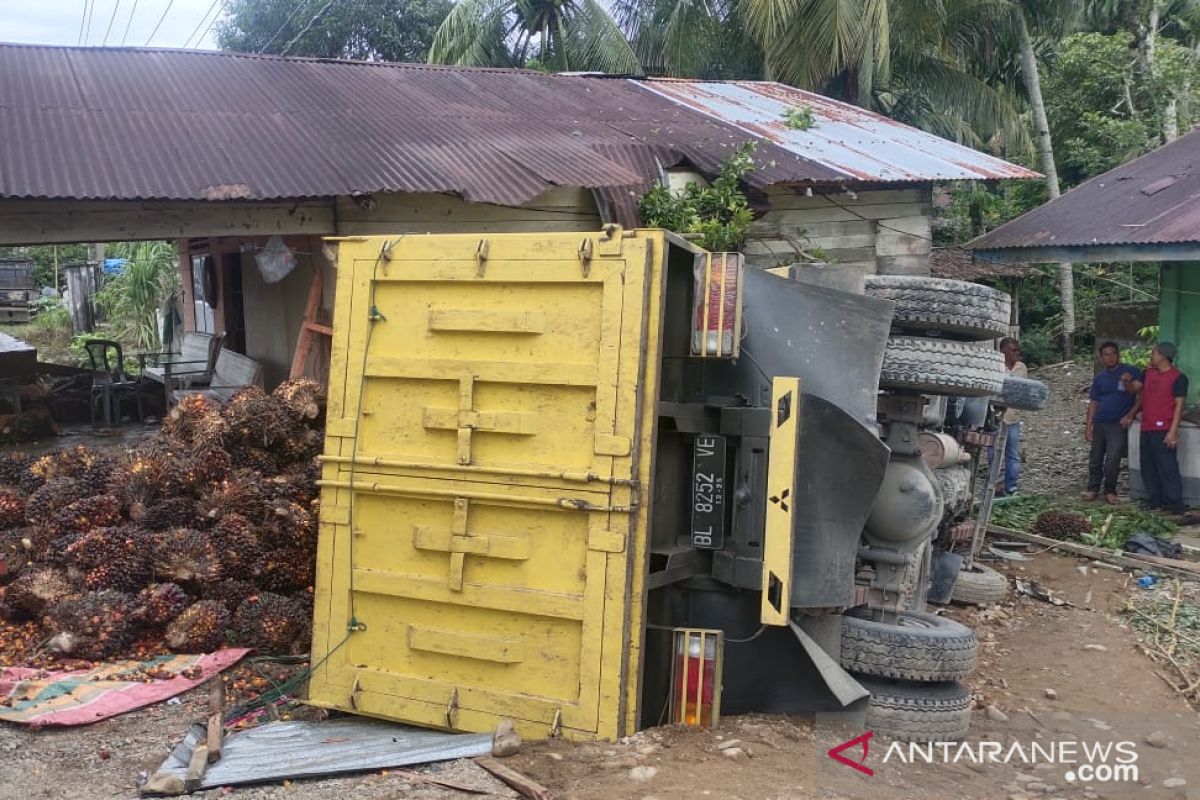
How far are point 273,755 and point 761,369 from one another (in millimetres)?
2463

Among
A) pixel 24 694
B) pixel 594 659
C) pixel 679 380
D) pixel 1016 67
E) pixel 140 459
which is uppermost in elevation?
pixel 1016 67

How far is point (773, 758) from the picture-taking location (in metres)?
3.83

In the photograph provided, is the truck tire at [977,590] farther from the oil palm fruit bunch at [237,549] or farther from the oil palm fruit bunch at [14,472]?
the oil palm fruit bunch at [14,472]

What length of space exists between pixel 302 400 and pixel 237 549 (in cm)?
111

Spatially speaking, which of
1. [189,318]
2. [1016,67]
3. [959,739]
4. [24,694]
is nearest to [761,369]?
[959,739]

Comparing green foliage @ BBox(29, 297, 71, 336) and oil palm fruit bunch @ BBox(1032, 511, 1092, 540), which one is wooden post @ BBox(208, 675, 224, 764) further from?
green foliage @ BBox(29, 297, 71, 336)

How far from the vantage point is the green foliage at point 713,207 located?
28.8 feet

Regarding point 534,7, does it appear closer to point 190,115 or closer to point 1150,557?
point 190,115

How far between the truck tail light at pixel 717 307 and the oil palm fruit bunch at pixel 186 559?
2.89 meters

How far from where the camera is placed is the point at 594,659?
3.97 meters

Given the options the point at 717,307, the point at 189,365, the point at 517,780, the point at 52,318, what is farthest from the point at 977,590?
the point at 52,318

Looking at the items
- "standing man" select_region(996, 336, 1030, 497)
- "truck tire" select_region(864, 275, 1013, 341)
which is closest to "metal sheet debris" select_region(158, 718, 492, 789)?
"truck tire" select_region(864, 275, 1013, 341)

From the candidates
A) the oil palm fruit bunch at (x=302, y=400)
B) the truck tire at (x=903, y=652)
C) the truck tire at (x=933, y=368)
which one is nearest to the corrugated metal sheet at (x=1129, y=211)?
the truck tire at (x=933, y=368)

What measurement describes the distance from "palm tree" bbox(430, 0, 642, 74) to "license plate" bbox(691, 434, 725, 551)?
723 inches
